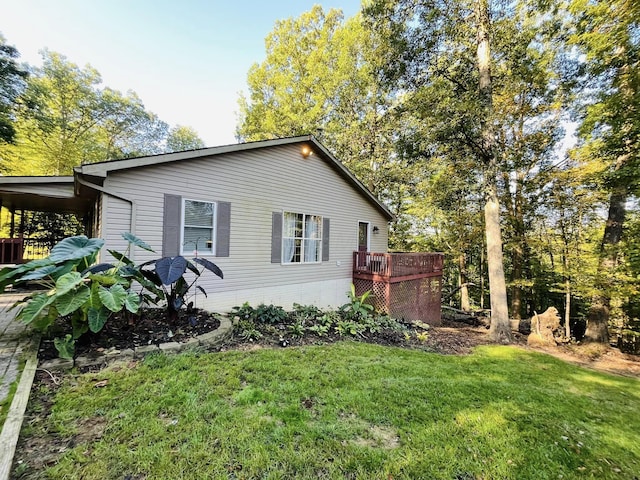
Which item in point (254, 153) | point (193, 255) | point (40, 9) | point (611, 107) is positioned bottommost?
point (193, 255)

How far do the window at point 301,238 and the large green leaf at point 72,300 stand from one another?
5.05 m

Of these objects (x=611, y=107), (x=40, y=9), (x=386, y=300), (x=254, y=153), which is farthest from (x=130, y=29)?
(x=611, y=107)

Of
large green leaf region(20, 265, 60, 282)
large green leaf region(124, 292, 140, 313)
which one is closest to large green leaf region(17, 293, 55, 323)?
large green leaf region(20, 265, 60, 282)

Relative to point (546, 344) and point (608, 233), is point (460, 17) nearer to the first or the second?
point (608, 233)

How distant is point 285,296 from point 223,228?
2683mm

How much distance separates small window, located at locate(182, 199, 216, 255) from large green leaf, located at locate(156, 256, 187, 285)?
2.08 m

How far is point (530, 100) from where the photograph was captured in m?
11.2

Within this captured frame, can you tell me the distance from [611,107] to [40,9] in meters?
15.2

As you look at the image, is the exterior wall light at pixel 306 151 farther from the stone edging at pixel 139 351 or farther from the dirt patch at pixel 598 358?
the dirt patch at pixel 598 358

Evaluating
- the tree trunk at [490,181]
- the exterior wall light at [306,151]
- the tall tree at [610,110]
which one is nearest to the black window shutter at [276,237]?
the exterior wall light at [306,151]

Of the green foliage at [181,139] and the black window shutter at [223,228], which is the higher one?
the green foliage at [181,139]

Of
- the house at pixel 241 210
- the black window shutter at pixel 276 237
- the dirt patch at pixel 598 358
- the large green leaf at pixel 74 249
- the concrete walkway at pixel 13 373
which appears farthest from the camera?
the black window shutter at pixel 276 237

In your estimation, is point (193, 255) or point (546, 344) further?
point (546, 344)

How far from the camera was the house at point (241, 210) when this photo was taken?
17.3 feet
